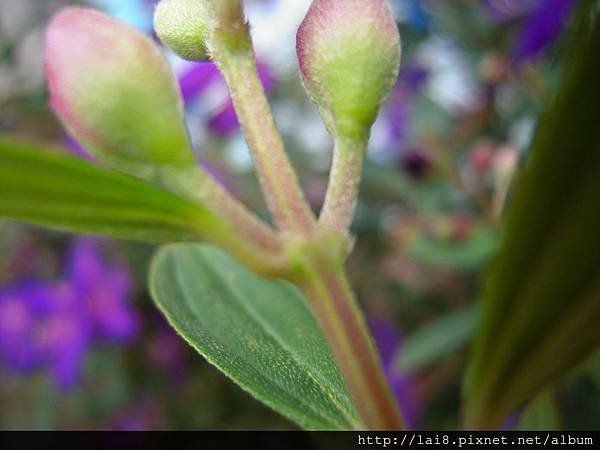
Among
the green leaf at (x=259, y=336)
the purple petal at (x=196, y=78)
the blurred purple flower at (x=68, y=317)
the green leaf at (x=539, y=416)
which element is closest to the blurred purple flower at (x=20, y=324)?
the blurred purple flower at (x=68, y=317)

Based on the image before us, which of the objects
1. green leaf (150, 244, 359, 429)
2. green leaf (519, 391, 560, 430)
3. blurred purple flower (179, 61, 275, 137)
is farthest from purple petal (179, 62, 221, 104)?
green leaf (519, 391, 560, 430)

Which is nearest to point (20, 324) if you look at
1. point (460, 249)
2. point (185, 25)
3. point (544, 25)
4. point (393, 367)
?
point (393, 367)

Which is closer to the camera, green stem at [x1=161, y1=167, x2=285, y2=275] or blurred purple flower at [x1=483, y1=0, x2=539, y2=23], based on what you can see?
green stem at [x1=161, y1=167, x2=285, y2=275]

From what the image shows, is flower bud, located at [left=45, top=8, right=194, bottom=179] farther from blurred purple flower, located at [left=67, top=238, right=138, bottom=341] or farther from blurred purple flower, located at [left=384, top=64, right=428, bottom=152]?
blurred purple flower, located at [left=384, top=64, right=428, bottom=152]

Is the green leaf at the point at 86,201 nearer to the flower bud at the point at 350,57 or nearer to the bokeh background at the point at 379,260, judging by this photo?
the flower bud at the point at 350,57

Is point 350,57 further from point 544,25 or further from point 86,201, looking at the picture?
point 544,25

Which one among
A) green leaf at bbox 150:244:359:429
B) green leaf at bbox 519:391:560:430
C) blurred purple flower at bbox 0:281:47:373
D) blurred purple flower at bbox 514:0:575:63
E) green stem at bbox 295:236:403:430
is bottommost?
blurred purple flower at bbox 0:281:47:373
